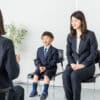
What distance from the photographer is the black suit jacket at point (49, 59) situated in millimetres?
5066

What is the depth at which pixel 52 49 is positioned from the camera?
516 cm

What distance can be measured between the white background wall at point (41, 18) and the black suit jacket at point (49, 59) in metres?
0.86

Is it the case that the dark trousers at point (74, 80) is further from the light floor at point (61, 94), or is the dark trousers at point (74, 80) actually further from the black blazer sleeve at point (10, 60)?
the black blazer sleeve at point (10, 60)

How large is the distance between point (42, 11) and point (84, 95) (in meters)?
1.86

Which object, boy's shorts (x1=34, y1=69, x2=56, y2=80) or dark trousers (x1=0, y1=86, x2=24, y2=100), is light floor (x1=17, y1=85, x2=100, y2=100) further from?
dark trousers (x1=0, y1=86, x2=24, y2=100)

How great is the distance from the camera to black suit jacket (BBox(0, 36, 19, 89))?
2.42 metres

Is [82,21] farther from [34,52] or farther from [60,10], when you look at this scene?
[34,52]

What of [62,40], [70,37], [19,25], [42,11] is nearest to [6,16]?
[19,25]

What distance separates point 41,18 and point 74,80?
2.26 metres

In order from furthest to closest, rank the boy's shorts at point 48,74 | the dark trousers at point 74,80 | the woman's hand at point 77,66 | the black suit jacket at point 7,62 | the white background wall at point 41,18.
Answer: the white background wall at point 41,18 → the boy's shorts at point 48,74 → the woman's hand at point 77,66 → the dark trousers at point 74,80 → the black suit jacket at point 7,62

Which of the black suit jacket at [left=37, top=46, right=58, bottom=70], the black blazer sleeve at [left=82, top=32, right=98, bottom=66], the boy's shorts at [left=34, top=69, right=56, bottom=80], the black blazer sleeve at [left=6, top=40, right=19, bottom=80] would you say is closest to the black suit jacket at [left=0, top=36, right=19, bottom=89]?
the black blazer sleeve at [left=6, top=40, right=19, bottom=80]

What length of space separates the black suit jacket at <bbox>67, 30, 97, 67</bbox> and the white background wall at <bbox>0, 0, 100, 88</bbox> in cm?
126

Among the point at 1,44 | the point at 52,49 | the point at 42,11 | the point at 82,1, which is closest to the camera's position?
the point at 1,44

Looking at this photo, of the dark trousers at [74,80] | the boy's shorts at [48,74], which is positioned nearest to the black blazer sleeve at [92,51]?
the dark trousers at [74,80]
